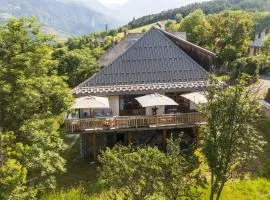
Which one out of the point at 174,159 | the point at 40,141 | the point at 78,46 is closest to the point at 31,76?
the point at 40,141

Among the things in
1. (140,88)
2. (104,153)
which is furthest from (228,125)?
(140,88)

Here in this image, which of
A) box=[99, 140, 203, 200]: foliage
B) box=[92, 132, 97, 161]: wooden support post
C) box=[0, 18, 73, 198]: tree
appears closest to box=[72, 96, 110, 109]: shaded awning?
box=[92, 132, 97, 161]: wooden support post

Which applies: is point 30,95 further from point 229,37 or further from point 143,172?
point 229,37

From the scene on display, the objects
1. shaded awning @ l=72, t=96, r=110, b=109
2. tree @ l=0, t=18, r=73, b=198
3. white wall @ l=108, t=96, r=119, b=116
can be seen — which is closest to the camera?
tree @ l=0, t=18, r=73, b=198

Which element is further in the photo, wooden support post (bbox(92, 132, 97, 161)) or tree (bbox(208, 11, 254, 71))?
tree (bbox(208, 11, 254, 71))

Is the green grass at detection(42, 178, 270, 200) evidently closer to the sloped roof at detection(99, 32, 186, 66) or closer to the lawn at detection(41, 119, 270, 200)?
the lawn at detection(41, 119, 270, 200)

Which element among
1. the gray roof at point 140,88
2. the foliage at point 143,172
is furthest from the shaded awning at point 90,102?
the foliage at point 143,172
